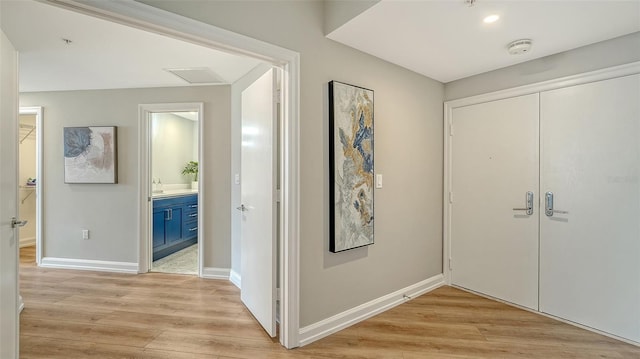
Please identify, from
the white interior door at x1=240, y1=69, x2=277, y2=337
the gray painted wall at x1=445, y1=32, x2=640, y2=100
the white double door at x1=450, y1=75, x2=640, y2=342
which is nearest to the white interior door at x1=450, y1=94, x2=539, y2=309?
the white double door at x1=450, y1=75, x2=640, y2=342

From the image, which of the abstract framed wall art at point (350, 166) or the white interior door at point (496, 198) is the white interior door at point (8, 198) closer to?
the abstract framed wall art at point (350, 166)

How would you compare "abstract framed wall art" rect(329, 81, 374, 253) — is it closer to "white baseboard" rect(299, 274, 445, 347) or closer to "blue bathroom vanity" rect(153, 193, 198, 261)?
"white baseboard" rect(299, 274, 445, 347)

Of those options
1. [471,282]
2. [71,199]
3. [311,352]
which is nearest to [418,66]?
[471,282]

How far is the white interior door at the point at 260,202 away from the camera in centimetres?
211

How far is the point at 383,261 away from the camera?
8.54 ft

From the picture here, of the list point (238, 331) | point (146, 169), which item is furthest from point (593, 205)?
point (146, 169)

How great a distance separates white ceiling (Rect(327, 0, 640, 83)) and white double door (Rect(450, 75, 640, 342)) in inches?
18.0

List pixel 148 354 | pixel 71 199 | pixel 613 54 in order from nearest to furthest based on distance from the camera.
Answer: pixel 148 354
pixel 613 54
pixel 71 199

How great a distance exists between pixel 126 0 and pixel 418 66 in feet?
7.78

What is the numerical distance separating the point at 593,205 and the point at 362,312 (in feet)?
6.83

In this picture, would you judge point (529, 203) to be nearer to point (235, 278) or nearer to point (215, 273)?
point (235, 278)

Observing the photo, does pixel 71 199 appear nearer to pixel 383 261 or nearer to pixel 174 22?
pixel 174 22

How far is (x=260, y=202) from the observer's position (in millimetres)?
2287

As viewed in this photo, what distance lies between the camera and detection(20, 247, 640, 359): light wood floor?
6.44 ft
